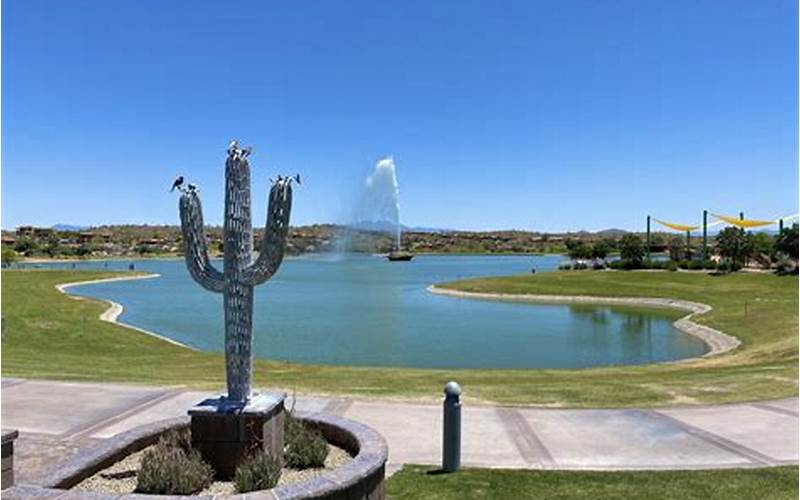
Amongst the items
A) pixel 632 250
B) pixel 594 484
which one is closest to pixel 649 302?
pixel 632 250

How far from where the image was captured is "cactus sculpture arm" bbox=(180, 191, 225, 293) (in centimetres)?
705

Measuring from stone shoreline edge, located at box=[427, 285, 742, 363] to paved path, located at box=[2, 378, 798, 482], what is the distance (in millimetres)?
21008

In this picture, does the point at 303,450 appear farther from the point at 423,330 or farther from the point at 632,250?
the point at 632,250

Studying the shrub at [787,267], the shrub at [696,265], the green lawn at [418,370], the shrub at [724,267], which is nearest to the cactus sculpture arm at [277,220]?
the green lawn at [418,370]

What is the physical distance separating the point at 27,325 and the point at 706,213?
88.3 m

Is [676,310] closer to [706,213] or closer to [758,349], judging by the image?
[758,349]

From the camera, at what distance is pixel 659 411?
11.3 m

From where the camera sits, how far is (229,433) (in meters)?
6.73

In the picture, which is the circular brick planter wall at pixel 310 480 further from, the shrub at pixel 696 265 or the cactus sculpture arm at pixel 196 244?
the shrub at pixel 696 265

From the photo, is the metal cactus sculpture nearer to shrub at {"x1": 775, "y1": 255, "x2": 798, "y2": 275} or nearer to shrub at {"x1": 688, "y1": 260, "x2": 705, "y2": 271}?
shrub at {"x1": 775, "y1": 255, "x2": 798, "y2": 275}

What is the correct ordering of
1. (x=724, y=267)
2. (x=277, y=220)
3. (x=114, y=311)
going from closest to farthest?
(x=277, y=220) → (x=114, y=311) → (x=724, y=267)

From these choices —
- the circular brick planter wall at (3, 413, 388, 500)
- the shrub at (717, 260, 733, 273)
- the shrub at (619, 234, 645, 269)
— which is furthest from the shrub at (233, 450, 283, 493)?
the shrub at (619, 234, 645, 269)

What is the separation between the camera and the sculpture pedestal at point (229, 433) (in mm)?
A: 6680

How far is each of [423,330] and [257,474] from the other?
29305mm
